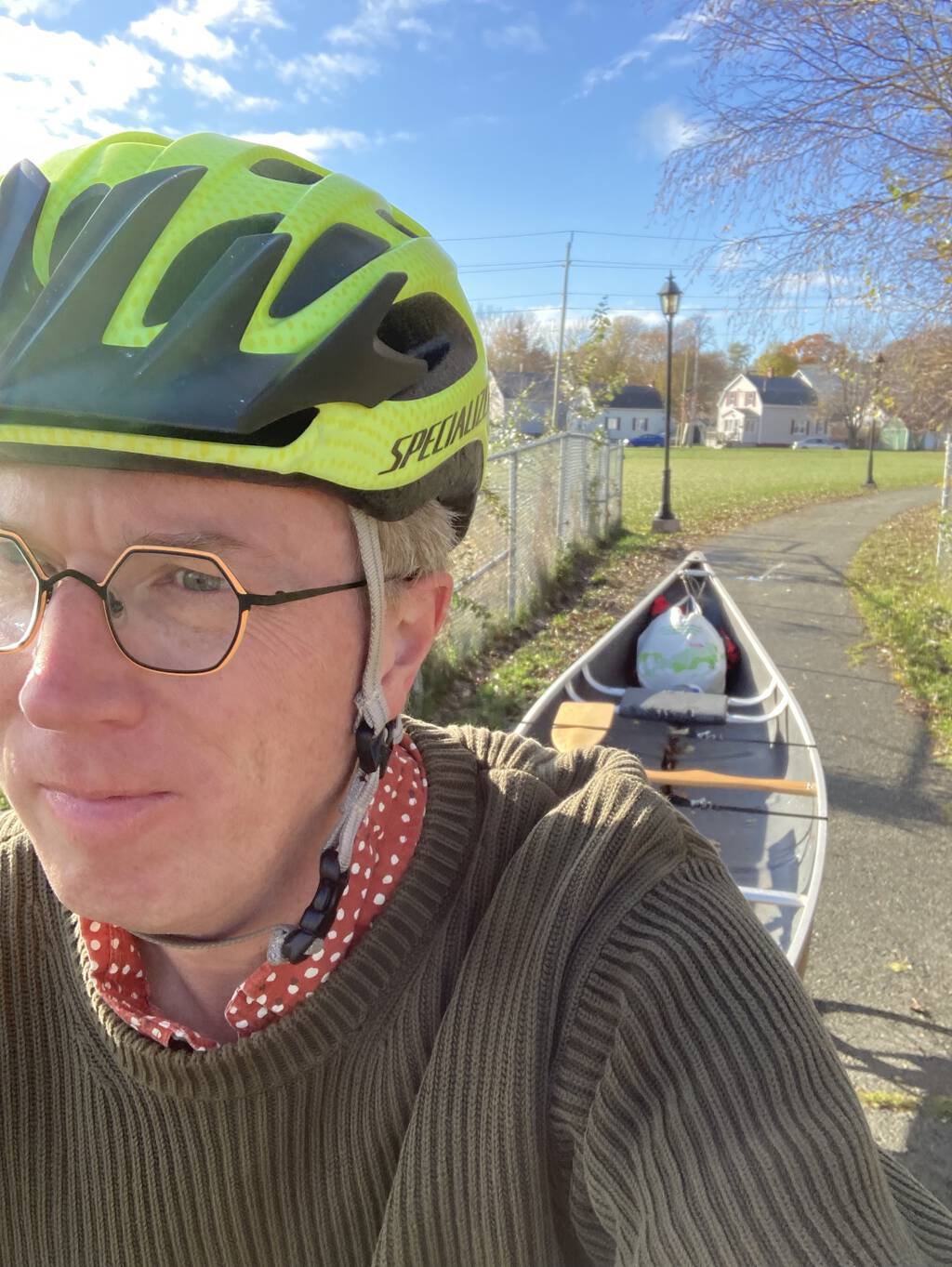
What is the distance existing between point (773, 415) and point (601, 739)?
10650cm

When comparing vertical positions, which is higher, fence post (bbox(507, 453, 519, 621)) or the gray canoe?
fence post (bbox(507, 453, 519, 621))

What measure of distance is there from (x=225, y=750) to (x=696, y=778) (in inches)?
124

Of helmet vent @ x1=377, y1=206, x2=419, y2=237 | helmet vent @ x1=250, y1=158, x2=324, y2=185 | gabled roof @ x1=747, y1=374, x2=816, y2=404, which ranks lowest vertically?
helmet vent @ x1=377, y1=206, x2=419, y2=237

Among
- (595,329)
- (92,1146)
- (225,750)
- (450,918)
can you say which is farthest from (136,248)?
(595,329)

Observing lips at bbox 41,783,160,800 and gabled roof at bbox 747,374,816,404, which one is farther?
gabled roof at bbox 747,374,816,404

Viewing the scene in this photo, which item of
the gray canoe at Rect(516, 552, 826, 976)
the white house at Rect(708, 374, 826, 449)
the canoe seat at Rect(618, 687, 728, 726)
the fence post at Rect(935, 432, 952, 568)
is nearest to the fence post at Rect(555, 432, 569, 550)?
the fence post at Rect(935, 432, 952, 568)

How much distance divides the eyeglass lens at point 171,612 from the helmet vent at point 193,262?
0.36 meters

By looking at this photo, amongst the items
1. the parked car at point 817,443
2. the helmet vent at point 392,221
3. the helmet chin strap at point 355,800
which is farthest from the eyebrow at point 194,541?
the parked car at point 817,443

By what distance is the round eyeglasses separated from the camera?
111 centimetres

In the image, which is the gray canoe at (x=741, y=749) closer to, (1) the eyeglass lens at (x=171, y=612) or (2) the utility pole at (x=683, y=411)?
(1) the eyeglass lens at (x=171, y=612)

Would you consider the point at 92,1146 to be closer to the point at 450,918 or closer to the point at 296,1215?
the point at 296,1215

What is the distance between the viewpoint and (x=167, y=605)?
1129 millimetres

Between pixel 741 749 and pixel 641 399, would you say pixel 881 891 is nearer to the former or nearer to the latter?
pixel 741 749

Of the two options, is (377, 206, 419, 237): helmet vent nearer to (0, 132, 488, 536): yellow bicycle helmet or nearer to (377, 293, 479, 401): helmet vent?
(0, 132, 488, 536): yellow bicycle helmet
